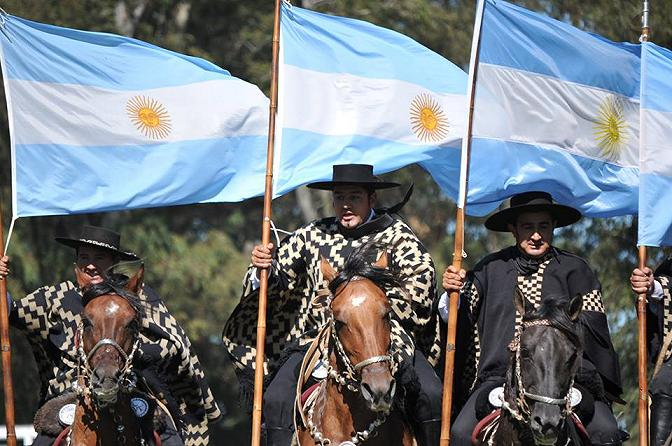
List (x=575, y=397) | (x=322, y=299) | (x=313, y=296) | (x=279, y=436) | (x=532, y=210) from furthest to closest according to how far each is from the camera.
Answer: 1. (x=313, y=296)
2. (x=532, y=210)
3. (x=279, y=436)
4. (x=575, y=397)
5. (x=322, y=299)

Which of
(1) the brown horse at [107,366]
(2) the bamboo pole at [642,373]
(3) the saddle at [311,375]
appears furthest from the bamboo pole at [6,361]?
(2) the bamboo pole at [642,373]

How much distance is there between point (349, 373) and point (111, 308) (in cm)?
193

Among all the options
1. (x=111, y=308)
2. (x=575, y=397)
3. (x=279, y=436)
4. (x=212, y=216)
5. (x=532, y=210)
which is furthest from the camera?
(x=212, y=216)

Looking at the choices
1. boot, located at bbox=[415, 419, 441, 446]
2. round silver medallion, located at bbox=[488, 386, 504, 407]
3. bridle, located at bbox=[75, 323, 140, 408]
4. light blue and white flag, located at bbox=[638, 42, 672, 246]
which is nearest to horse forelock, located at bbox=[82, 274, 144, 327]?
bridle, located at bbox=[75, 323, 140, 408]

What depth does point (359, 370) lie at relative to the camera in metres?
10.1

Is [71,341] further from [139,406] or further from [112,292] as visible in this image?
[112,292]

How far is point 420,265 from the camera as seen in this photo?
12.1 meters

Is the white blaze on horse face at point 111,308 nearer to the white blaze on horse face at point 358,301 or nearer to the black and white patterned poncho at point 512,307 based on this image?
the white blaze on horse face at point 358,301

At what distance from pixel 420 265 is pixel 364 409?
1847 mm

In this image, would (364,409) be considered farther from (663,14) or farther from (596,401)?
(663,14)

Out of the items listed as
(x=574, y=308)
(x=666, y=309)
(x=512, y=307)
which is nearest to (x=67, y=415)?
(x=512, y=307)

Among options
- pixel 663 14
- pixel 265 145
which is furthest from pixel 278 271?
pixel 663 14

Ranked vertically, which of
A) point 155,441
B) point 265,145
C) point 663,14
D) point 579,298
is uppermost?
point 663,14

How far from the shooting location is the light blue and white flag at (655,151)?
42.1ft
